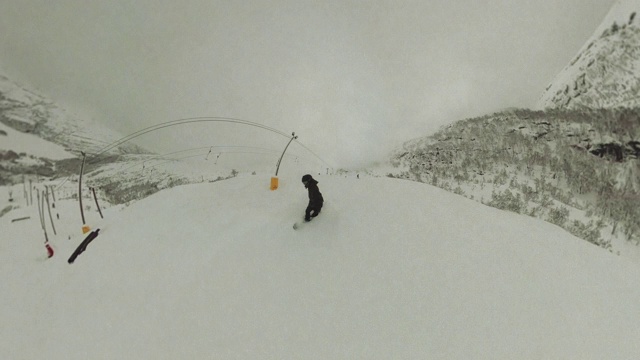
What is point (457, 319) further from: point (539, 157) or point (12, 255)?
point (539, 157)

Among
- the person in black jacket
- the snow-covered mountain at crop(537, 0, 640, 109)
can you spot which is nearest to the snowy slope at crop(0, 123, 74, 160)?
the person in black jacket

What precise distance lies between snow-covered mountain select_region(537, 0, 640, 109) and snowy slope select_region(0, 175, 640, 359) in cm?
3079

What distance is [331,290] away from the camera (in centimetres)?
468

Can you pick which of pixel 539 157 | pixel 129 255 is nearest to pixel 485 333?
pixel 129 255

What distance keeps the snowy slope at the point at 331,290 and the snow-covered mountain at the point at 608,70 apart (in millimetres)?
30793

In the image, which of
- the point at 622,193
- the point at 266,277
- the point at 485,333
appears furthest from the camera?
the point at 622,193

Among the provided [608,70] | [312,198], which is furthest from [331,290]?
[608,70]

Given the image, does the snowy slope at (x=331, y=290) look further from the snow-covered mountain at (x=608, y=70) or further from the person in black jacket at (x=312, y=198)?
the snow-covered mountain at (x=608, y=70)

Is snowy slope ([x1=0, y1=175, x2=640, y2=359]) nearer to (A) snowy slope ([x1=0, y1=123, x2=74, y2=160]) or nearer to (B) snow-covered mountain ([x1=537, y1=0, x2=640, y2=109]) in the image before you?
(B) snow-covered mountain ([x1=537, y1=0, x2=640, y2=109])

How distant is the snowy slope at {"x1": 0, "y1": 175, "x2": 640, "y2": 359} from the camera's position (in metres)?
3.82

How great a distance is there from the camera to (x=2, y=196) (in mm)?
51188

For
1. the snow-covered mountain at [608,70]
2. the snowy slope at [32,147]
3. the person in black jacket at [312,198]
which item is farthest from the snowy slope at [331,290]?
the snowy slope at [32,147]

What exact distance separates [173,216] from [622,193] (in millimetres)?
21891

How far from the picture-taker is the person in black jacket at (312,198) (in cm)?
617
